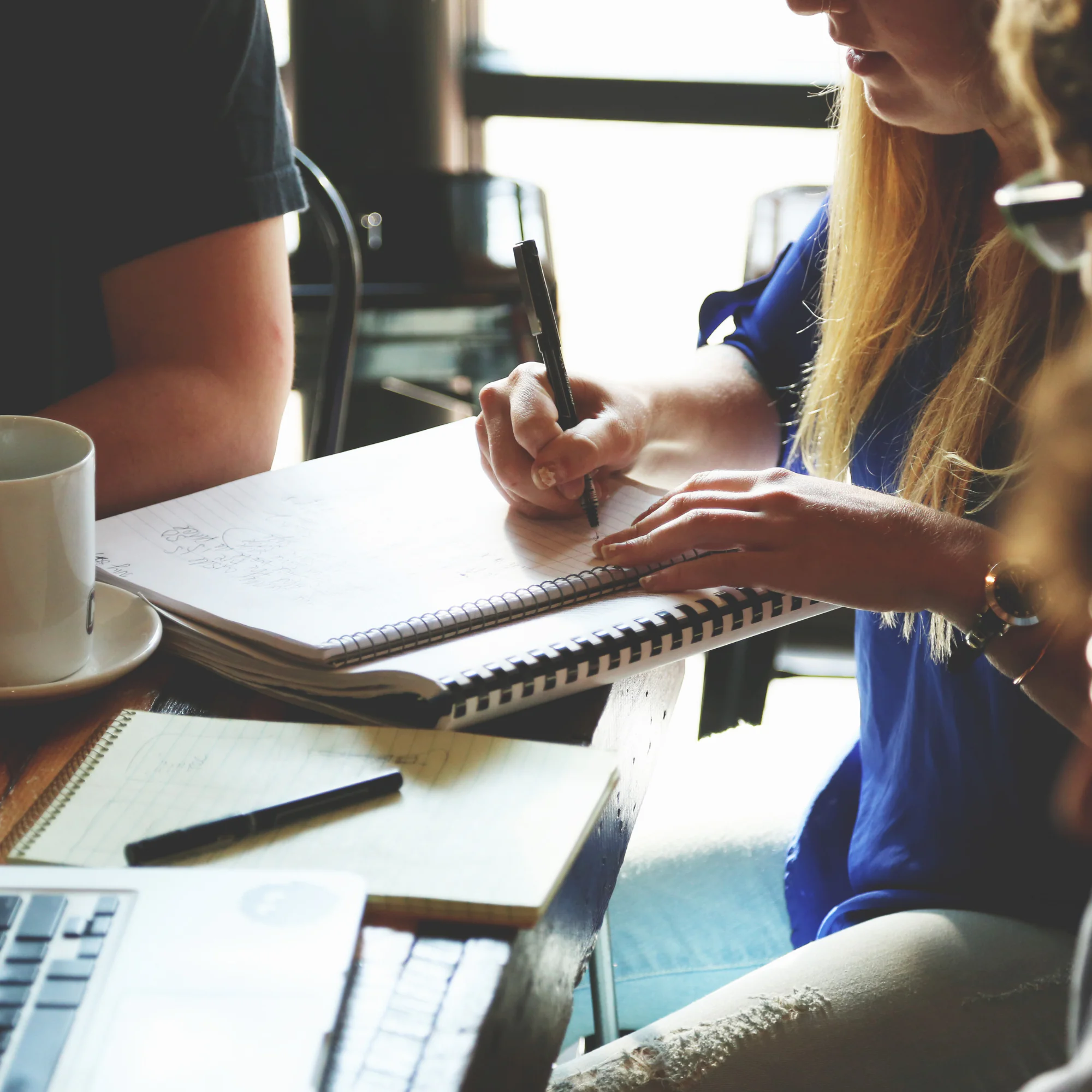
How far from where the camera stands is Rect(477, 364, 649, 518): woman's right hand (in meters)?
0.75

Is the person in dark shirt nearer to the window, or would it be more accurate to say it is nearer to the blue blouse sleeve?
the blue blouse sleeve

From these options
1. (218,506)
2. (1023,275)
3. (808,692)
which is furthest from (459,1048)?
(808,692)

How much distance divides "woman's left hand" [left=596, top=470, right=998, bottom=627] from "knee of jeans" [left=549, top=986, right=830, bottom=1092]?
23 cm

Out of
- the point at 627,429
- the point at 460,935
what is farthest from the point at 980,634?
the point at 460,935

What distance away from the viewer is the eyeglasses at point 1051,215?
38cm

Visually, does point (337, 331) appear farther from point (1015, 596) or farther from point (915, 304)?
point (1015, 596)

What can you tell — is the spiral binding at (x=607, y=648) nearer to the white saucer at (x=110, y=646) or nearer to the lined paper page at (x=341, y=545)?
the lined paper page at (x=341, y=545)

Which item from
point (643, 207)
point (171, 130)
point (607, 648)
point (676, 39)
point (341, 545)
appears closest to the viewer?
point (607, 648)

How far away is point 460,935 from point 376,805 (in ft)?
0.27

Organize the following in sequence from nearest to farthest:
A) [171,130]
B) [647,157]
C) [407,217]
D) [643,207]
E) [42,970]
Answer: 1. [42,970]
2. [171,130]
3. [407,217]
4. [647,157]
5. [643,207]

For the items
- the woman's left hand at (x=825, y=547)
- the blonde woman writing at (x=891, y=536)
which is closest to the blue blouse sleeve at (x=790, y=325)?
the blonde woman writing at (x=891, y=536)

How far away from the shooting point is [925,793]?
813 millimetres

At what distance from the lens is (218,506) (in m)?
0.76

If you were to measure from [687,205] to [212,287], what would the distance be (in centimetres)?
264
